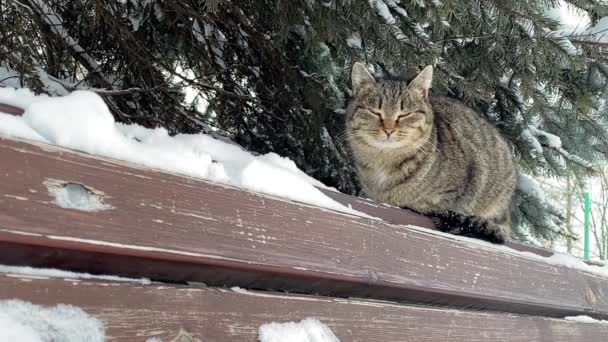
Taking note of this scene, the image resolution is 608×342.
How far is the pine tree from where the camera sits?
2.55m

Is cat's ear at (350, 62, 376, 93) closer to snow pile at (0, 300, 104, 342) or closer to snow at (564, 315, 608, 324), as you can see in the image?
snow at (564, 315, 608, 324)

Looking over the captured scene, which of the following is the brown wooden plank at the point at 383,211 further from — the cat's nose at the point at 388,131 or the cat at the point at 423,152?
the cat's nose at the point at 388,131

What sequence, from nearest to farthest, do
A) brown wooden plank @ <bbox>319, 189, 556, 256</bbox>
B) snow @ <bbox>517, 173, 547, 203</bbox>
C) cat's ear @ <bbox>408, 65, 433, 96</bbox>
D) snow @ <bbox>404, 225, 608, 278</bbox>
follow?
brown wooden plank @ <bbox>319, 189, 556, 256</bbox> < snow @ <bbox>404, 225, 608, 278</bbox> < cat's ear @ <bbox>408, 65, 433, 96</bbox> < snow @ <bbox>517, 173, 547, 203</bbox>

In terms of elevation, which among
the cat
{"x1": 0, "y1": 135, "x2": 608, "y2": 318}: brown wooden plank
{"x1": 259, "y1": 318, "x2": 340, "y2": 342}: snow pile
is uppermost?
the cat

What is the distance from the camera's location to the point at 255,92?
11.6 ft

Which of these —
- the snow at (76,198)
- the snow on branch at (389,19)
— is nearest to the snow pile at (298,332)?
the snow at (76,198)

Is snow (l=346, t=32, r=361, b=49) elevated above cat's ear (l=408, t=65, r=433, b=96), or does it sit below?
above

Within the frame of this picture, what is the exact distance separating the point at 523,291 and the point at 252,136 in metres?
1.94

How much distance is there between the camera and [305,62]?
325cm

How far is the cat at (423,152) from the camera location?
10.3 ft

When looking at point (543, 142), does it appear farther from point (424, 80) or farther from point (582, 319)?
point (582, 319)

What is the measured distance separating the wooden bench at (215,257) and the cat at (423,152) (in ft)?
4.38

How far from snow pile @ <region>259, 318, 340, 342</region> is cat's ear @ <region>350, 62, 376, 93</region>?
6.37 ft

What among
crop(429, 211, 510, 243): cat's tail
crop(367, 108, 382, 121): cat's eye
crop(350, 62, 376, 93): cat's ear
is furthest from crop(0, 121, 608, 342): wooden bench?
crop(367, 108, 382, 121): cat's eye
